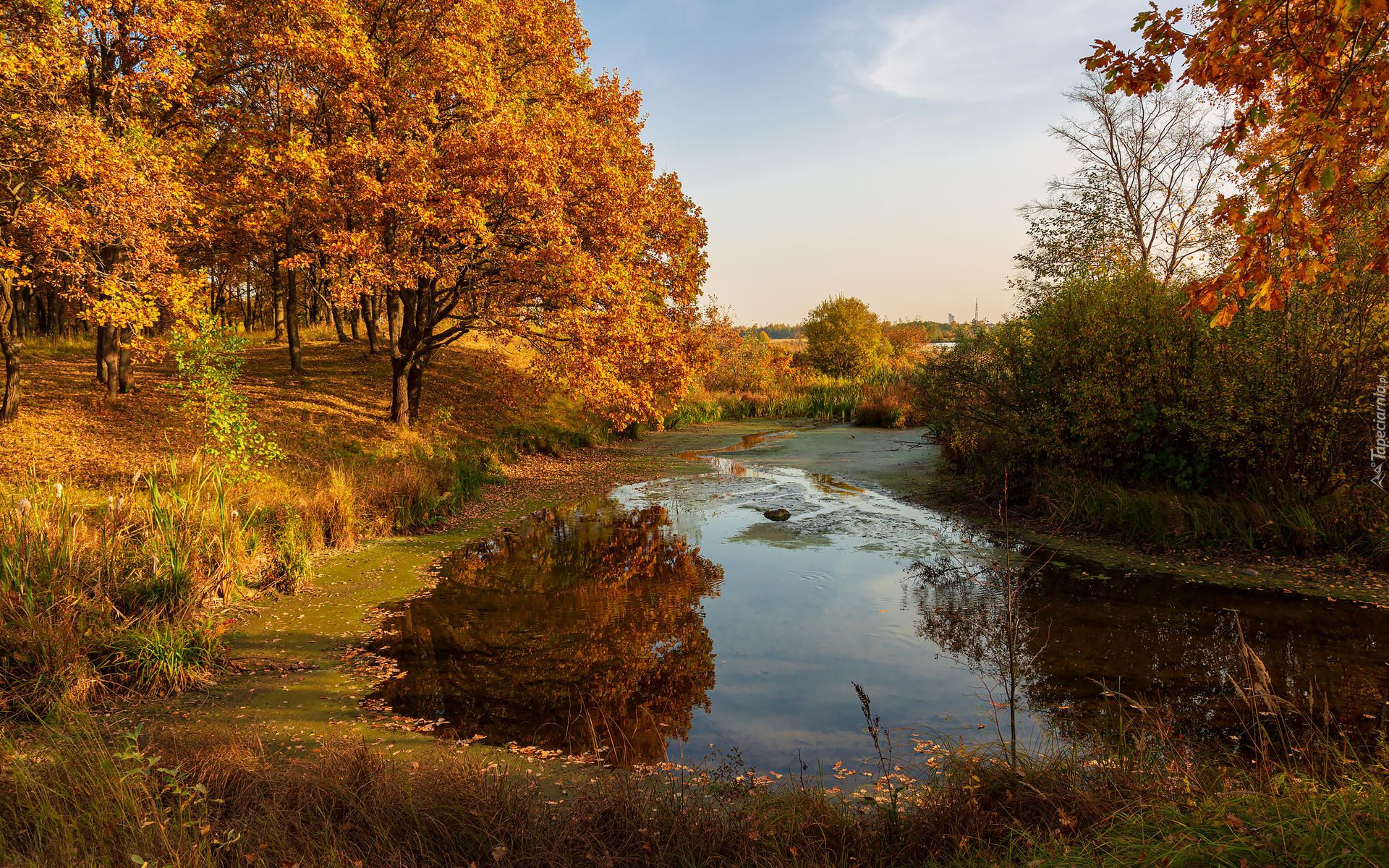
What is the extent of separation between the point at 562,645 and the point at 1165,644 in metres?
5.27

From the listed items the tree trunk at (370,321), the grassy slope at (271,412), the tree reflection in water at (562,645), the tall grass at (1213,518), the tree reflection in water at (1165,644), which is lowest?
the tree reflection in water at (562,645)

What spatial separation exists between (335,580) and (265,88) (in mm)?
12674

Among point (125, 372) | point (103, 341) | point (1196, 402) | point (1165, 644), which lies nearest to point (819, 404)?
point (1196, 402)

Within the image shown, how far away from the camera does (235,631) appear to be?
236 inches

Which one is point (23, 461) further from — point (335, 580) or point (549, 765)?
point (549, 765)

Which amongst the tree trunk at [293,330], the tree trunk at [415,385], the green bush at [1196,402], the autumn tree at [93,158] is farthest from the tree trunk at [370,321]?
the green bush at [1196,402]

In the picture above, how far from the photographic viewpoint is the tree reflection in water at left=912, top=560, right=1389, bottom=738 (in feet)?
15.3

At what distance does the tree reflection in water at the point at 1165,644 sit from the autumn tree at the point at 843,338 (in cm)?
3203

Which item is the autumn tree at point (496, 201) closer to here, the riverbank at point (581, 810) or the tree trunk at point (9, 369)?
the tree trunk at point (9, 369)

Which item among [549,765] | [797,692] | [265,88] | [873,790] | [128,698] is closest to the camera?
[873,790]

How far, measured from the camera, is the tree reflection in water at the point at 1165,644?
4660 millimetres

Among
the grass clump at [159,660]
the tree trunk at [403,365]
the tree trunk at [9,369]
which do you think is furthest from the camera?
the tree trunk at [403,365]

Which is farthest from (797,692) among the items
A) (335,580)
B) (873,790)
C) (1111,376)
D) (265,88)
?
(265,88)

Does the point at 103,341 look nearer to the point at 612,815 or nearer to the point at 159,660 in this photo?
the point at 159,660
